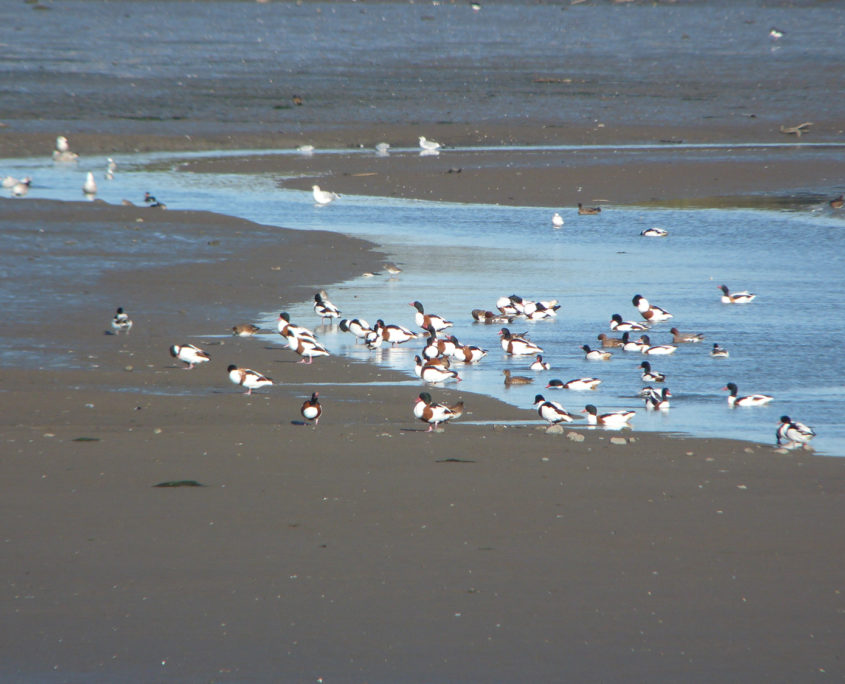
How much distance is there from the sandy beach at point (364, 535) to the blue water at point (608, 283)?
1191 mm

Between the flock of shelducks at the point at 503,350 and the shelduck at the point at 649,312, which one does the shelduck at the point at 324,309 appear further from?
the shelduck at the point at 649,312

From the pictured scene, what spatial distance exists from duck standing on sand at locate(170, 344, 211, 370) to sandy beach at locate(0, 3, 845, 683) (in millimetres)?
133

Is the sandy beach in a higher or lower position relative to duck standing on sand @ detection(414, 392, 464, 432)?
lower

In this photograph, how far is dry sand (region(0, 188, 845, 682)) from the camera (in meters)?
5.57

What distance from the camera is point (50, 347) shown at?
41.8 feet

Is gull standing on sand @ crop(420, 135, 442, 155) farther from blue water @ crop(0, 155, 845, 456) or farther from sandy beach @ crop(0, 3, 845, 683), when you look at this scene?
sandy beach @ crop(0, 3, 845, 683)

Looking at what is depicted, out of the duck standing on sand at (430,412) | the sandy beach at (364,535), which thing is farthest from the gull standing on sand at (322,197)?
the duck standing on sand at (430,412)

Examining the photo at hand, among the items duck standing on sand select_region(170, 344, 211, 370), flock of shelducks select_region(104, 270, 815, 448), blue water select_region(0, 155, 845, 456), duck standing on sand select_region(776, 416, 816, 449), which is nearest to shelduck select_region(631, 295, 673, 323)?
Result: flock of shelducks select_region(104, 270, 815, 448)

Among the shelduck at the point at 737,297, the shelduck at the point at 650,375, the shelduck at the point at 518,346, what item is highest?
the shelduck at the point at 737,297

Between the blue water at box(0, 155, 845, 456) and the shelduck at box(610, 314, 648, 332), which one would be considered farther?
the shelduck at box(610, 314, 648, 332)

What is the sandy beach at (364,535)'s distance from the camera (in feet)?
18.3

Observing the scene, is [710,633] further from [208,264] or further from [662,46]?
[662,46]

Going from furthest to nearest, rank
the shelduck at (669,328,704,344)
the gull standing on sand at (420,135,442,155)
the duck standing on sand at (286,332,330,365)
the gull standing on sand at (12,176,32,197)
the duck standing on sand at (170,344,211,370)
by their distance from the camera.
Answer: the gull standing on sand at (420,135,442,155), the gull standing on sand at (12,176,32,197), the shelduck at (669,328,704,344), the duck standing on sand at (286,332,330,365), the duck standing on sand at (170,344,211,370)

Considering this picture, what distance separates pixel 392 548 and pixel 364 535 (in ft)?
0.86
